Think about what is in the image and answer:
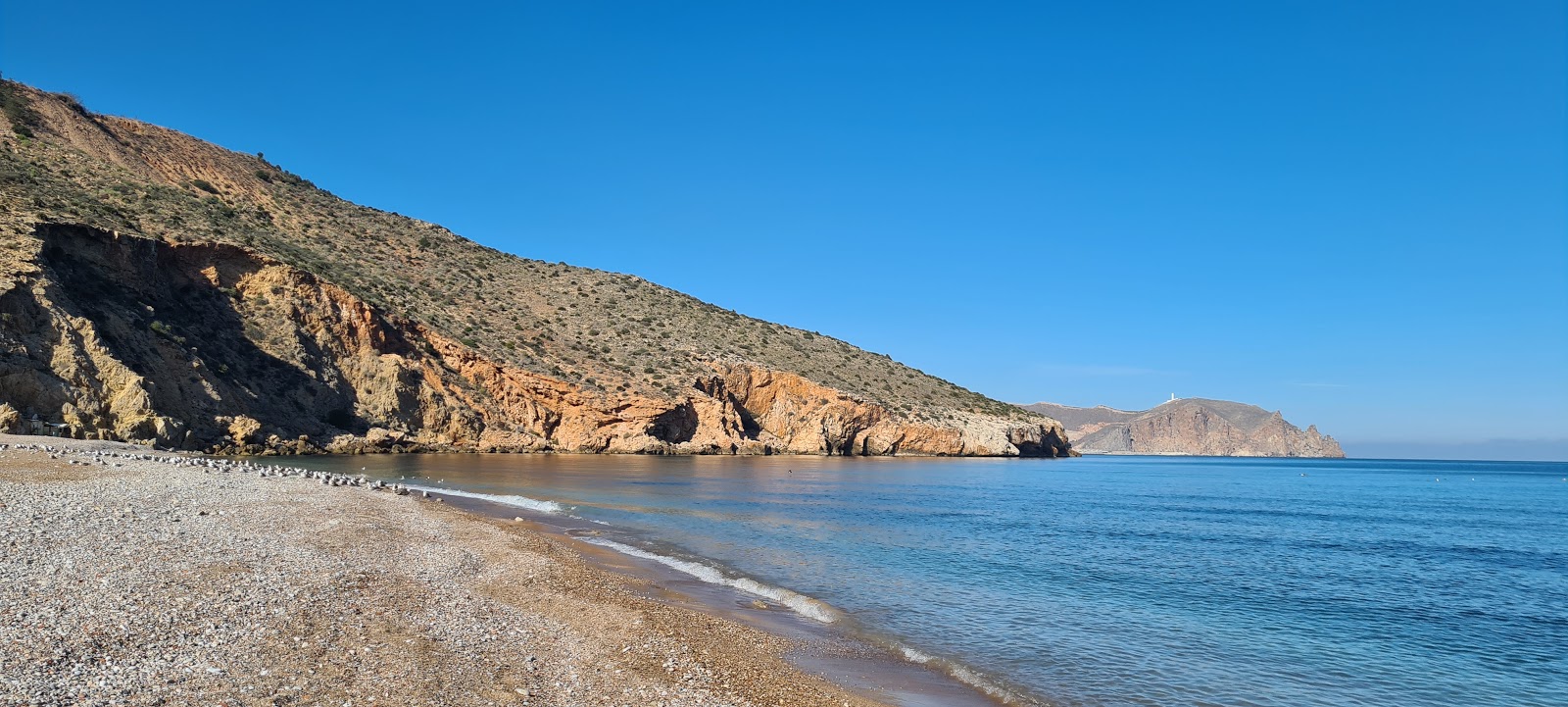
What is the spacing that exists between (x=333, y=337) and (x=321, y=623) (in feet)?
157

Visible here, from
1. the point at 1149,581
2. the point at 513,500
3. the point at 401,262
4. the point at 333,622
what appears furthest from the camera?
the point at 401,262

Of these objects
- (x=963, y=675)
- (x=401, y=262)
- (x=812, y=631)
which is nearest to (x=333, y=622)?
(x=812, y=631)

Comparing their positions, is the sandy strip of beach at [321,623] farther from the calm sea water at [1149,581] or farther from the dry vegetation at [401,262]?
the dry vegetation at [401,262]

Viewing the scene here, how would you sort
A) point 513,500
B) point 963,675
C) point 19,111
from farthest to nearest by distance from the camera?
point 19,111 → point 513,500 → point 963,675

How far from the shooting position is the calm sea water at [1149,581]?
32.5ft

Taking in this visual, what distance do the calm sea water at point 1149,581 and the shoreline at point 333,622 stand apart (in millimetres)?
2909

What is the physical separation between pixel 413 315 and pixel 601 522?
4151 cm

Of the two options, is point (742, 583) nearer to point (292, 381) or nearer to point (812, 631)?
point (812, 631)

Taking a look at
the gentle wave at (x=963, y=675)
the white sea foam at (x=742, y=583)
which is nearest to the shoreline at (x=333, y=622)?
the gentle wave at (x=963, y=675)

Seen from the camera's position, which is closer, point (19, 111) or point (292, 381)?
point (292, 381)

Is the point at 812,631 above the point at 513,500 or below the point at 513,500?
below

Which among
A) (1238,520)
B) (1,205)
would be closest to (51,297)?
(1,205)

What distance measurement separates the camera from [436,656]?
761 cm

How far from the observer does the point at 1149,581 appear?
16.0m
